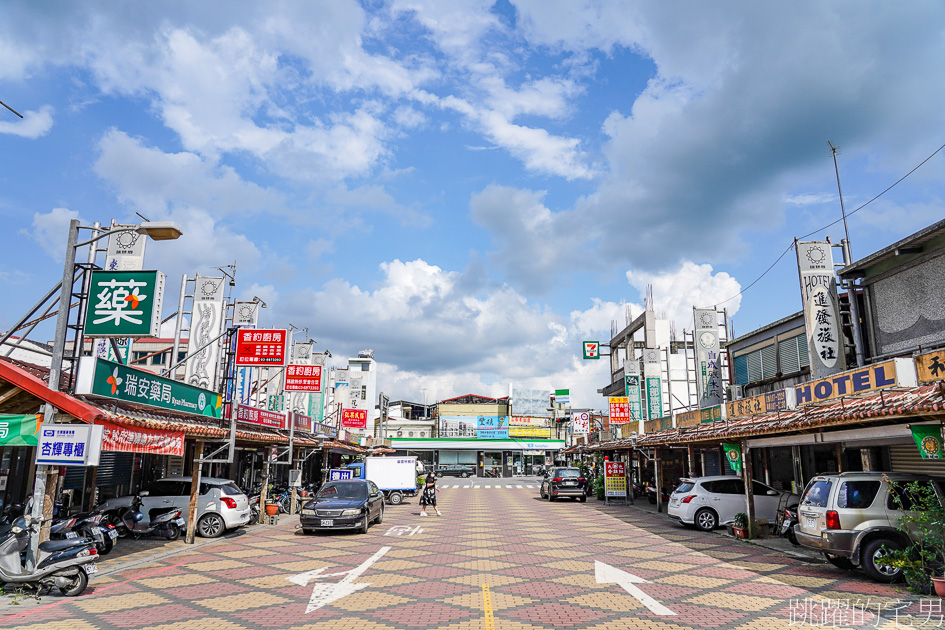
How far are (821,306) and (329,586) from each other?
1568 cm

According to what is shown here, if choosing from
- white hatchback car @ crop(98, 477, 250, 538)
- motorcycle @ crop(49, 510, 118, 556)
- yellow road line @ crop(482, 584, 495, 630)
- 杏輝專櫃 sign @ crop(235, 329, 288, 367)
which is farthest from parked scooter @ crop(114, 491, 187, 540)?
yellow road line @ crop(482, 584, 495, 630)

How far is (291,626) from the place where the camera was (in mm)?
7289

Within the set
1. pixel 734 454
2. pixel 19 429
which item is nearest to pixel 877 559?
pixel 734 454

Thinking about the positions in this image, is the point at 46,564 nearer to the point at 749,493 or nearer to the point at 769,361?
the point at 749,493

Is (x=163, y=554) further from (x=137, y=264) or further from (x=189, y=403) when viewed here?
(x=137, y=264)

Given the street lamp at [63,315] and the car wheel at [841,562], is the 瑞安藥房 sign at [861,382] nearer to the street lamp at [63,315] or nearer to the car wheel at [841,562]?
the car wheel at [841,562]

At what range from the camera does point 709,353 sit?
2636cm

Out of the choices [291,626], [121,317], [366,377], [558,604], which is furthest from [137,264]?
[366,377]

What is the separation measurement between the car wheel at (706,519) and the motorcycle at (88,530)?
14709 mm

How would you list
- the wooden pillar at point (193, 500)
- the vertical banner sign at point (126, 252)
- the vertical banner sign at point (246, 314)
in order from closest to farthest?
the wooden pillar at point (193, 500)
the vertical banner sign at point (126, 252)
the vertical banner sign at point (246, 314)

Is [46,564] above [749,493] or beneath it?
beneath

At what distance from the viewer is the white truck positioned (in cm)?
2862

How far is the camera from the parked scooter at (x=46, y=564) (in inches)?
349

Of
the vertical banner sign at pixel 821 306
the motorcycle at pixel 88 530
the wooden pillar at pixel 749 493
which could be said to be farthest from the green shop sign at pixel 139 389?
the vertical banner sign at pixel 821 306
